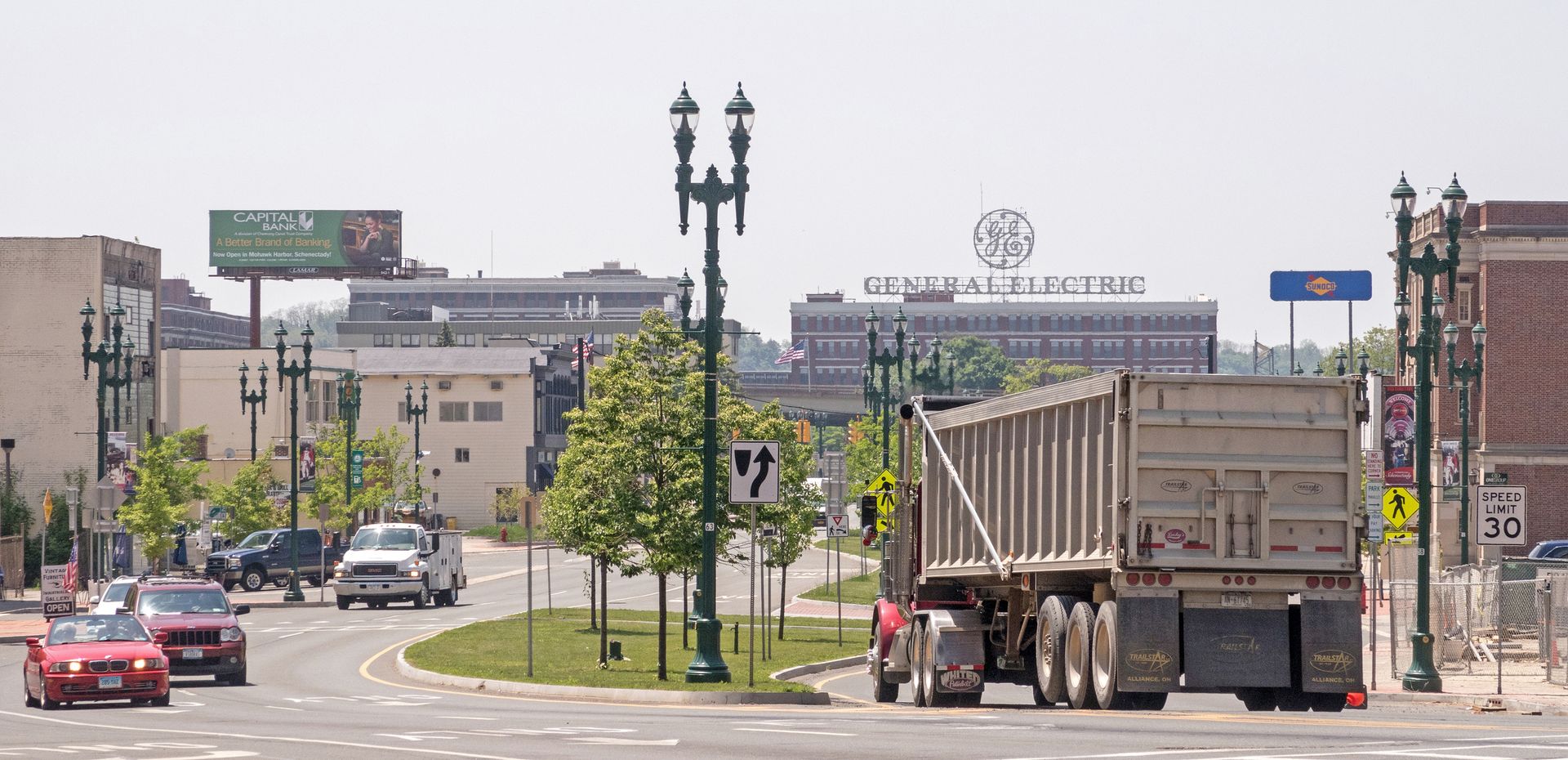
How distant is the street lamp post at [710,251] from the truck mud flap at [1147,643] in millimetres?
9280

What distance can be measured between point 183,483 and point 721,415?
1039 inches

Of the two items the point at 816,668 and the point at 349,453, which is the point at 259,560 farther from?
the point at 816,668

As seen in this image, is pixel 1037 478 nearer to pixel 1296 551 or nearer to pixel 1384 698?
pixel 1296 551

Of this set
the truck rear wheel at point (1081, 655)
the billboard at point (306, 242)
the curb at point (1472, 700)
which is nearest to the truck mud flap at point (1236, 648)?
the truck rear wheel at point (1081, 655)

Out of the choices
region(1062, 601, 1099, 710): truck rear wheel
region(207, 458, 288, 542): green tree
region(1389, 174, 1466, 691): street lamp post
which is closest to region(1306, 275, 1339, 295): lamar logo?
region(207, 458, 288, 542): green tree

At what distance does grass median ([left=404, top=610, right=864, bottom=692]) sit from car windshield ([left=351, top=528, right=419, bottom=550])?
4.47 meters

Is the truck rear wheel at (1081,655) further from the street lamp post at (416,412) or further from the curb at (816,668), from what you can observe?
the street lamp post at (416,412)

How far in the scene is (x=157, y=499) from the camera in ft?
189

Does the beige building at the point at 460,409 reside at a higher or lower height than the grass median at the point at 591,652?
higher

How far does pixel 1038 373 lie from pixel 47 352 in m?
102

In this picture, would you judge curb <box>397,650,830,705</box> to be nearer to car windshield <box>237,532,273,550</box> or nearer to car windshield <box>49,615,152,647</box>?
car windshield <box>49,615,152,647</box>

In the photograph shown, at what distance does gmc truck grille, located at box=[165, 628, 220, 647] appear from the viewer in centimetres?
3002

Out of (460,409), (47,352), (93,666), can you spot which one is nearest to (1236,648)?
(93,666)

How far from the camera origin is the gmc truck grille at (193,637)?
30.0 metres
